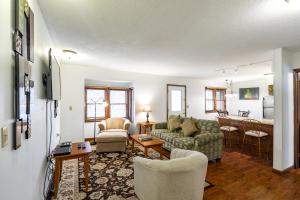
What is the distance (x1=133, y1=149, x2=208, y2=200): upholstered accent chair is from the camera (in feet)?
5.30

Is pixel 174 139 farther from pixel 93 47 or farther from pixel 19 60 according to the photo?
pixel 19 60

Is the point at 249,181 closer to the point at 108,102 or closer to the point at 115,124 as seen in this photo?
the point at 115,124

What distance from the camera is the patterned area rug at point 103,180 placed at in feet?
7.40

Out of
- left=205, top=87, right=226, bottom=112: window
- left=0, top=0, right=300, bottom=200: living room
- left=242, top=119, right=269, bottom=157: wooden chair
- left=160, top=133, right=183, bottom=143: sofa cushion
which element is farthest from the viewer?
left=205, top=87, right=226, bottom=112: window

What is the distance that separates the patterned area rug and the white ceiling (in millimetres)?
2416

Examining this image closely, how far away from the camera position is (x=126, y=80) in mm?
5465

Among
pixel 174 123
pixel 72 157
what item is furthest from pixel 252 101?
pixel 72 157

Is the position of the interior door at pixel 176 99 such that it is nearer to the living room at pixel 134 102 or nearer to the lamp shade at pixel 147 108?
the lamp shade at pixel 147 108

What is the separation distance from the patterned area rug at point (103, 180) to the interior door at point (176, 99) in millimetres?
2981

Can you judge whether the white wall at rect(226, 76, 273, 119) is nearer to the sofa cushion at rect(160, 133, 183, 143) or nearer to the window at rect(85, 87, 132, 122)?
the sofa cushion at rect(160, 133, 183, 143)

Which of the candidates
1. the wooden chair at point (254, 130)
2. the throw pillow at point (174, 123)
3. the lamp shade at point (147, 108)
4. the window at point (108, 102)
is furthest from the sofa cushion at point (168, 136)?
the window at point (108, 102)

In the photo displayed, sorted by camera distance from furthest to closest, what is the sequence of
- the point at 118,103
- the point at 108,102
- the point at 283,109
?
the point at 118,103 < the point at 108,102 < the point at 283,109

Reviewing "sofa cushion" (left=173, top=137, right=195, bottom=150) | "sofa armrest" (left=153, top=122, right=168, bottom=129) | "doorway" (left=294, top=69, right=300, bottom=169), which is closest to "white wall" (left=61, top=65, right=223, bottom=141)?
"sofa armrest" (left=153, top=122, right=168, bottom=129)

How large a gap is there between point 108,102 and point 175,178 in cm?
452
